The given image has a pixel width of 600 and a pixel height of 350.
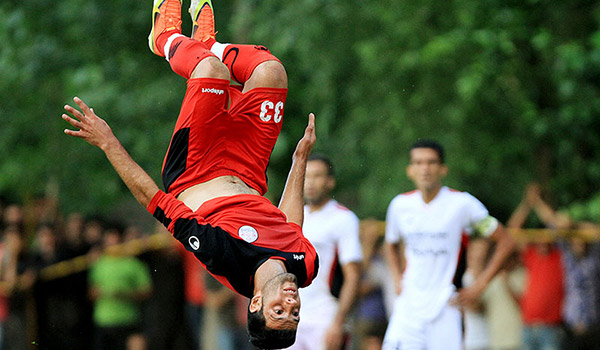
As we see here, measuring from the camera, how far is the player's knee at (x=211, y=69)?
6695 mm

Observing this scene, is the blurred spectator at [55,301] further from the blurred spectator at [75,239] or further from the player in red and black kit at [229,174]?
the player in red and black kit at [229,174]

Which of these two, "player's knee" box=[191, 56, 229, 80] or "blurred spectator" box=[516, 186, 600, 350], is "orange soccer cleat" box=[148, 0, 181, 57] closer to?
"player's knee" box=[191, 56, 229, 80]

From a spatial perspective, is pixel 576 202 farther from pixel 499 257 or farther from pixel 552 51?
pixel 499 257

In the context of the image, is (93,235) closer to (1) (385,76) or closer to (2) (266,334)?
(1) (385,76)

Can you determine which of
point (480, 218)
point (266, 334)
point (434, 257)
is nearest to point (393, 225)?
point (434, 257)

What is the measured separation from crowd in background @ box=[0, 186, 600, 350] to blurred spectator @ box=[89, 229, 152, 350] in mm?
15

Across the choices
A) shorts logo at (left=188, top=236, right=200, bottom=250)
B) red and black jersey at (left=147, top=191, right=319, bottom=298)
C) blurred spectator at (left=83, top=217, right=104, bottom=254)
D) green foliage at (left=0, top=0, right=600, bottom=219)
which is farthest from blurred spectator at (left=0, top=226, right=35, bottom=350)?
shorts logo at (left=188, top=236, right=200, bottom=250)

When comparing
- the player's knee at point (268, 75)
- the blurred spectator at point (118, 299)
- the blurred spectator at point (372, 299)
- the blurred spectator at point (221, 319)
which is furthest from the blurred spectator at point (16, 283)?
the player's knee at point (268, 75)

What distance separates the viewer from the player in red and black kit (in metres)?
6.08

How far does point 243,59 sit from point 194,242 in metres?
1.77

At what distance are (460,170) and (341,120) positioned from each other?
9.34 feet

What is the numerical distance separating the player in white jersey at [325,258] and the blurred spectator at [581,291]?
382 cm

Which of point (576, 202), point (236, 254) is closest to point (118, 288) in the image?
point (576, 202)

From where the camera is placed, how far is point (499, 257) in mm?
8875
